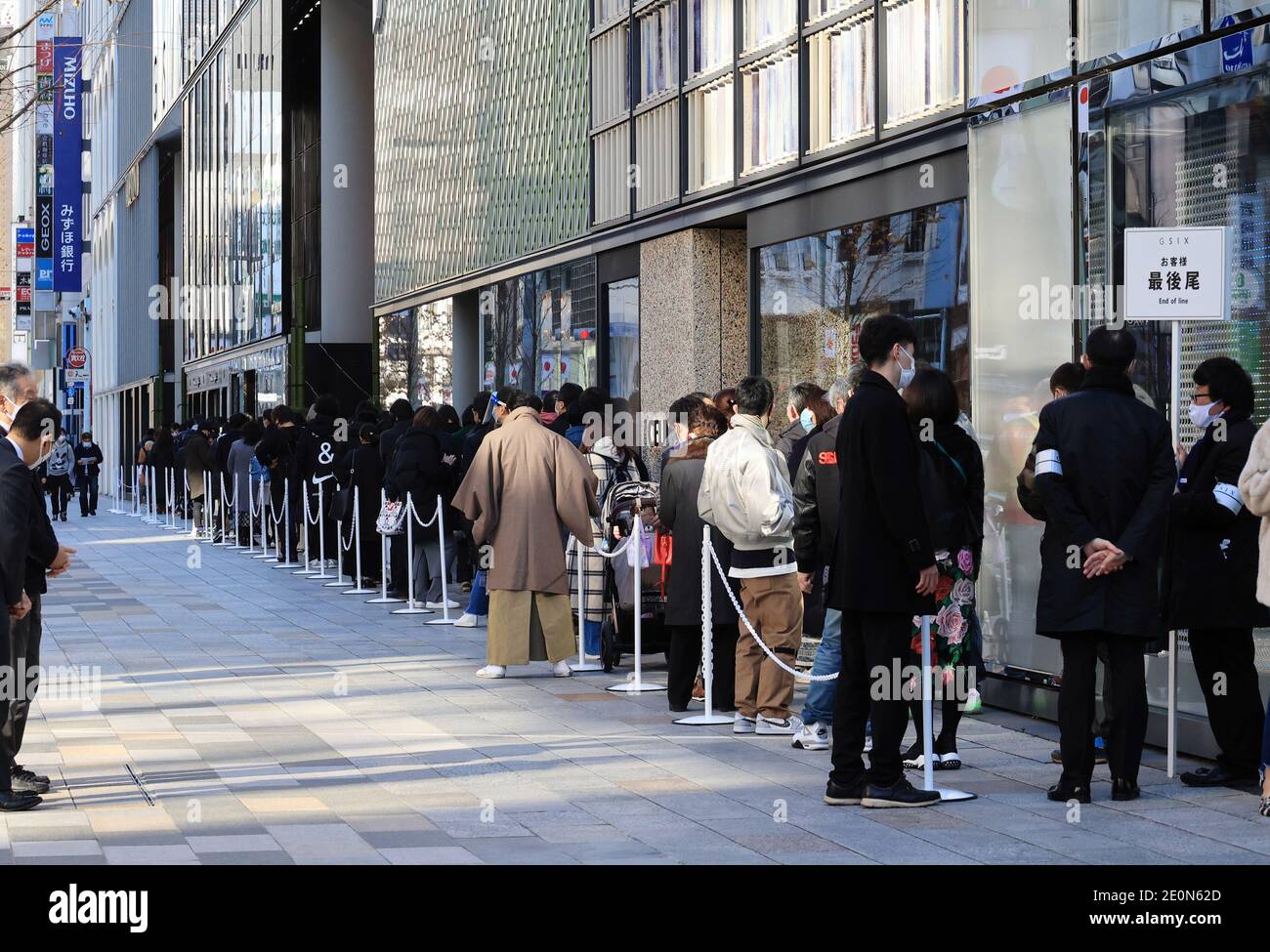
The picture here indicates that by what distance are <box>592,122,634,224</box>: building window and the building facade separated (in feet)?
0.16

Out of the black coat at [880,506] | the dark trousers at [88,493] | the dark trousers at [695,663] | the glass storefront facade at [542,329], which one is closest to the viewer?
the black coat at [880,506]

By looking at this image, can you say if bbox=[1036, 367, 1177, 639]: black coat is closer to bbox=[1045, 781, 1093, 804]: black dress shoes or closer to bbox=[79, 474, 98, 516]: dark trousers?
bbox=[1045, 781, 1093, 804]: black dress shoes

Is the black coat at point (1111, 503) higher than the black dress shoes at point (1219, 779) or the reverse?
higher

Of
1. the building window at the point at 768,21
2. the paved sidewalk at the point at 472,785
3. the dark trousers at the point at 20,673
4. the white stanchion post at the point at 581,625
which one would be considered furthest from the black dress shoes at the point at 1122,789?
the building window at the point at 768,21

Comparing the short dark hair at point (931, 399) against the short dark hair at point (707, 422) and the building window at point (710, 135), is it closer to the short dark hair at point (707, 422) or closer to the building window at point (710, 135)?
the short dark hair at point (707, 422)

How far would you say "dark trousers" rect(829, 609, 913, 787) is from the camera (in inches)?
329

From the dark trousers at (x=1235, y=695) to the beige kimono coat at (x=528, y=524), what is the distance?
5.46 metres

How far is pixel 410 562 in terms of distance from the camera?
61.5 ft

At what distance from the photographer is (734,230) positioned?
18078mm

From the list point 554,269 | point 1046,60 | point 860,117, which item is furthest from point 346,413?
point 1046,60

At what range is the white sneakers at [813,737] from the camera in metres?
10.3

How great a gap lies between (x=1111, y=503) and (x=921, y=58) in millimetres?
5969

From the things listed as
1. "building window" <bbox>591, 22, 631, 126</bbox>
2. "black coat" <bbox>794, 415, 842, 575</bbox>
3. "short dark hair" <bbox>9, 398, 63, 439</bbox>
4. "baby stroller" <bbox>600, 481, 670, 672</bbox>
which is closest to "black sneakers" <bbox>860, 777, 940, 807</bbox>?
"black coat" <bbox>794, 415, 842, 575</bbox>

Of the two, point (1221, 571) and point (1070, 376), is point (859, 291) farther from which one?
point (1221, 571)
